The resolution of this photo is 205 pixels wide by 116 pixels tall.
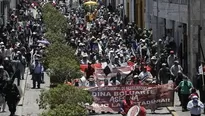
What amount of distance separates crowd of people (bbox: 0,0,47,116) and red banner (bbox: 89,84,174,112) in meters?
2.72

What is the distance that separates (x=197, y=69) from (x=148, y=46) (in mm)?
6361

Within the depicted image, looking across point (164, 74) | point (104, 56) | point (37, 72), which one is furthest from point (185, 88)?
point (104, 56)

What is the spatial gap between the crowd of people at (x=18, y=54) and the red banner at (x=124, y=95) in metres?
2.72

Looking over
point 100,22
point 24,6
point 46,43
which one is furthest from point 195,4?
point 24,6

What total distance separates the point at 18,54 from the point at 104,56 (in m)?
4.22

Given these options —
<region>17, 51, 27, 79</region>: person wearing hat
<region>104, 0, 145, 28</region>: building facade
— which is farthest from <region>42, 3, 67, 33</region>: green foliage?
<region>17, 51, 27, 79</region>: person wearing hat

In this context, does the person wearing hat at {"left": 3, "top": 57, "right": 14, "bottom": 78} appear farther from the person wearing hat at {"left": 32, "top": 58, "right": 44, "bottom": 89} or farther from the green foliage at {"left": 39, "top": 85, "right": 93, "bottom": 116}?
the green foliage at {"left": 39, "top": 85, "right": 93, "bottom": 116}

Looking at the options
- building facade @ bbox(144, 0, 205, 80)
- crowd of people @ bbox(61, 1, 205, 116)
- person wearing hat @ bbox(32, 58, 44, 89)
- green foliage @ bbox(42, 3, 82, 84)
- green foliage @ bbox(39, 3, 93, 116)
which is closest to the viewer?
green foliage @ bbox(39, 3, 93, 116)

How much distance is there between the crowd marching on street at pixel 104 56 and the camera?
3059cm

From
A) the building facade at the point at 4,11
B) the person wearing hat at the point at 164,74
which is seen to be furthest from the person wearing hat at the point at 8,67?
the building facade at the point at 4,11

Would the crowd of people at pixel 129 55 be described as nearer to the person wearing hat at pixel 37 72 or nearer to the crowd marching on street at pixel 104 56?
the crowd marching on street at pixel 104 56

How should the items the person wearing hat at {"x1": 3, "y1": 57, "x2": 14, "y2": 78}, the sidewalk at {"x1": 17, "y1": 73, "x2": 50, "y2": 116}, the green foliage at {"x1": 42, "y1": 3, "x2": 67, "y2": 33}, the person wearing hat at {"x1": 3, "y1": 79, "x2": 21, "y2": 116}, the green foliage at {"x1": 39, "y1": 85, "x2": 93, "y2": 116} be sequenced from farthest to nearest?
the green foliage at {"x1": 42, "y1": 3, "x2": 67, "y2": 33}
the person wearing hat at {"x1": 3, "y1": 57, "x2": 14, "y2": 78}
the sidewalk at {"x1": 17, "y1": 73, "x2": 50, "y2": 116}
the person wearing hat at {"x1": 3, "y1": 79, "x2": 21, "y2": 116}
the green foliage at {"x1": 39, "y1": 85, "x2": 93, "y2": 116}

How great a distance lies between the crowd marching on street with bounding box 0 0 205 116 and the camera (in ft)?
100

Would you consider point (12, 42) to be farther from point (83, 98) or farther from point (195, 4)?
point (83, 98)
